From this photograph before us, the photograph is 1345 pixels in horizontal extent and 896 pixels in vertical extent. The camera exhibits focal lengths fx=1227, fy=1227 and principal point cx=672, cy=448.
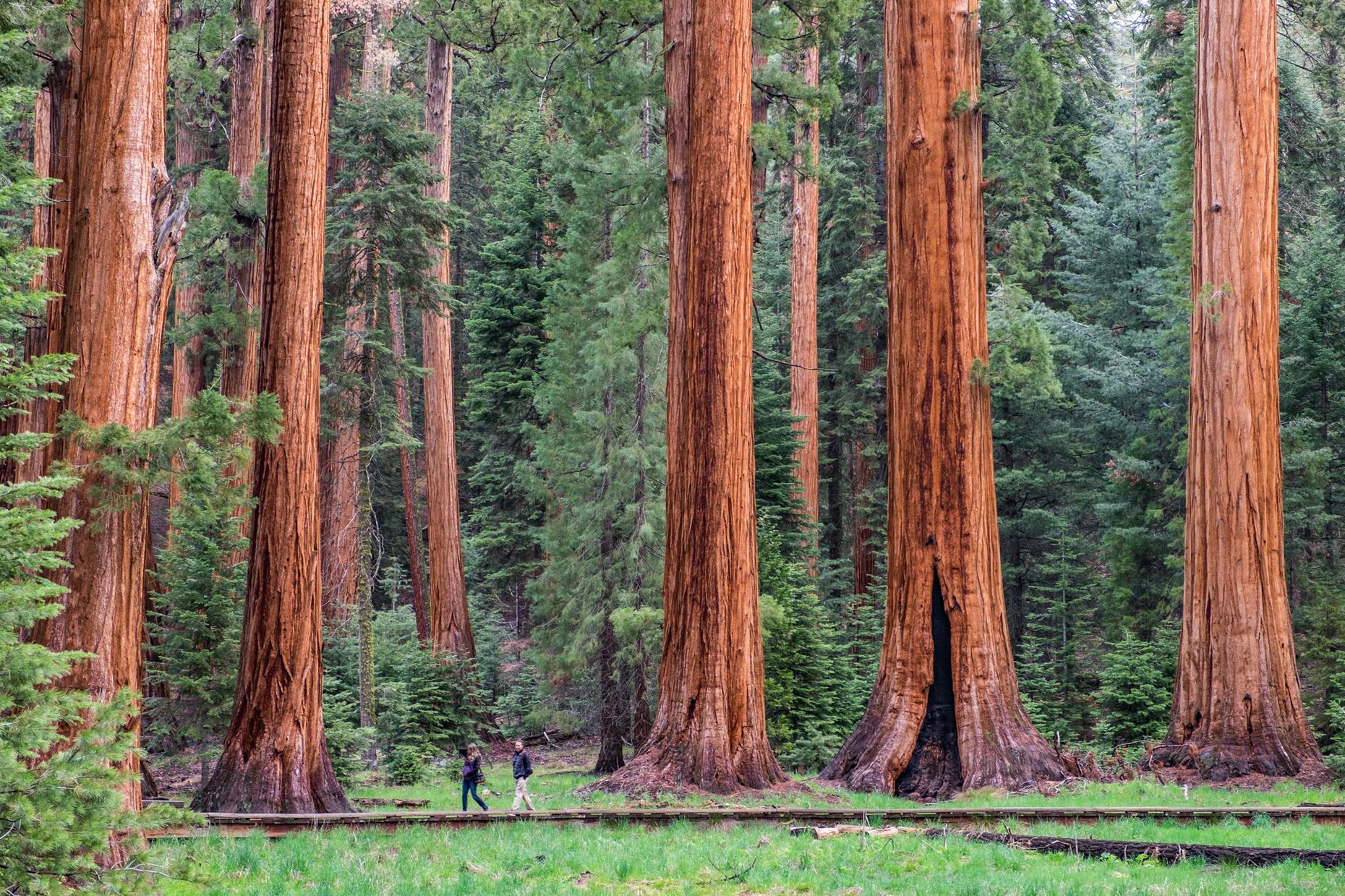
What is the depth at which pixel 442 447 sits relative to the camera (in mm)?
25875

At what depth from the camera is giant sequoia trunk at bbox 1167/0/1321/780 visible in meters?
14.6

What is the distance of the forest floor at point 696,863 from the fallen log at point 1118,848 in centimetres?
17

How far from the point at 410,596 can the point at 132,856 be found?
1538 inches

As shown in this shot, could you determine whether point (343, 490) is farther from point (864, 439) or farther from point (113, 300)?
point (864, 439)

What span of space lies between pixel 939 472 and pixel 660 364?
27.9 feet

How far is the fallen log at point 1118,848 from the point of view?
7711 mm

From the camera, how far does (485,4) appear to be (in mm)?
21203

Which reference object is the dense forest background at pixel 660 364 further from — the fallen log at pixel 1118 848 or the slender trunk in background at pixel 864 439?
the fallen log at pixel 1118 848

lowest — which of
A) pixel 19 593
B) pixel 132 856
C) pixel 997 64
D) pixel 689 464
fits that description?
pixel 132 856

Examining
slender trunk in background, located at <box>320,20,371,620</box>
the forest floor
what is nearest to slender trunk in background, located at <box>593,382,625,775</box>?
slender trunk in background, located at <box>320,20,371,620</box>

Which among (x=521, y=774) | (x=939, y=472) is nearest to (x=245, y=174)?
(x=521, y=774)

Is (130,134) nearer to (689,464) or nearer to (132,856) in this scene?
(132,856)

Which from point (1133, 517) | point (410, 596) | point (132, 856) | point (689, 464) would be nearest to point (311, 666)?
point (689, 464)

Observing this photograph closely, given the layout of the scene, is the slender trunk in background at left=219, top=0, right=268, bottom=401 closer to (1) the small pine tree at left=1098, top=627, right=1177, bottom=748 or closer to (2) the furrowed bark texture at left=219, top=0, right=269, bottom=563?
(2) the furrowed bark texture at left=219, top=0, right=269, bottom=563
